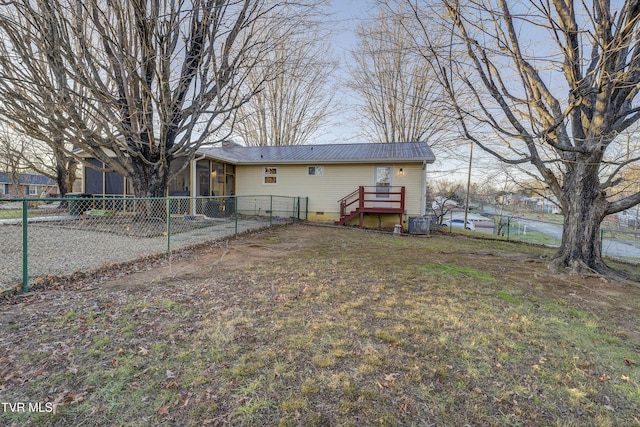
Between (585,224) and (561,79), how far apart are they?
2.94 meters

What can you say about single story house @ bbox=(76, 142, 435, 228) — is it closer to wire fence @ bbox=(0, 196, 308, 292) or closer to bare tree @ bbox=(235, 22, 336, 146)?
wire fence @ bbox=(0, 196, 308, 292)

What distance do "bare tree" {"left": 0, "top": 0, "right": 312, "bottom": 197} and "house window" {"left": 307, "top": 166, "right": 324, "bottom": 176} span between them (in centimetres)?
626

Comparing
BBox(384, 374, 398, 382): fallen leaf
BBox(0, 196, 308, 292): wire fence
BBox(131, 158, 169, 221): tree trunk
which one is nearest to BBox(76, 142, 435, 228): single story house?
BBox(0, 196, 308, 292): wire fence

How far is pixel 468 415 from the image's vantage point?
6.00 feet

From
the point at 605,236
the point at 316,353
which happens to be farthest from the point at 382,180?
the point at 605,236

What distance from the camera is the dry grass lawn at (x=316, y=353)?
6.04 feet

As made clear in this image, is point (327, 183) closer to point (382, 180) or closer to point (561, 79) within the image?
point (382, 180)

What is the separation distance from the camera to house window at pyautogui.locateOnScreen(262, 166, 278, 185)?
14.1m

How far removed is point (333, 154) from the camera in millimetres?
13625

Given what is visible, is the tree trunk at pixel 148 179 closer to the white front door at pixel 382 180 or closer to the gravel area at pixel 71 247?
the gravel area at pixel 71 247

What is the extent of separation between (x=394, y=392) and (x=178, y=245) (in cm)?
596

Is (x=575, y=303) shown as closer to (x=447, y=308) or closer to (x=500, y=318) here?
(x=500, y=318)

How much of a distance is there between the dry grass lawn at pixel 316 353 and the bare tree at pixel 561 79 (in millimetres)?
1957

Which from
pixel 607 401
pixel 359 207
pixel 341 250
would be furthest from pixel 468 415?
pixel 359 207
